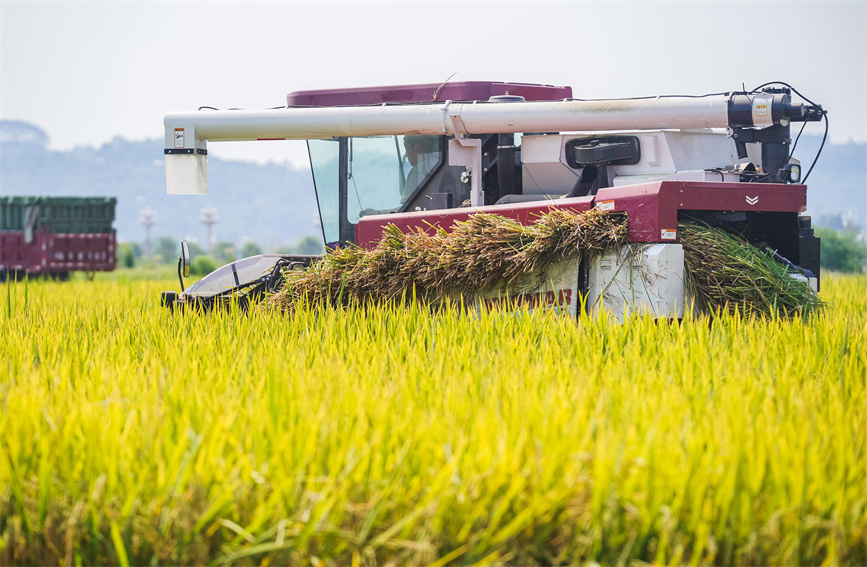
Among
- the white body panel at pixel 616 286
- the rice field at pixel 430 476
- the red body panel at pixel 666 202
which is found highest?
the red body panel at pixel 666 202

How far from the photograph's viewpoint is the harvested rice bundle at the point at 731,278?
4.74 meters

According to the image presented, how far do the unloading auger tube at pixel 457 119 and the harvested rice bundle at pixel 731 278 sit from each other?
1139mm

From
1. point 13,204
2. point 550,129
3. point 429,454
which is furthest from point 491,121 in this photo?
point 13,204

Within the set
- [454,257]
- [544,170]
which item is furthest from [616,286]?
[544,170]

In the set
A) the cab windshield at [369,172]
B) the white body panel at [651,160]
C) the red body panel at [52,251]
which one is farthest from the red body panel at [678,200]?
the red body panel at [52,251]

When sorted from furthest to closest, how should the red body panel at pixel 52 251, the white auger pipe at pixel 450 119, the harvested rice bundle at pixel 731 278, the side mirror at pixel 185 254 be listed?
the red body panel at pixel 52 251, the side mirror at pixel 185 254, the white auger pipe at pixel 450 119, the harvested rice bundle at pixel 731 278

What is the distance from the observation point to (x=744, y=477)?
1.90m

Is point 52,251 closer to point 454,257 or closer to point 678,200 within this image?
point 454,257

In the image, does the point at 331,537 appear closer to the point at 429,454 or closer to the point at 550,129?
the point at 429,454

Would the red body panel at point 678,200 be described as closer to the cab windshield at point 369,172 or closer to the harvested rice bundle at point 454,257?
the harvested rice bundle at point 454,257

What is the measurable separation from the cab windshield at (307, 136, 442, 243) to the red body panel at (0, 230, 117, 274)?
14612 millimetres

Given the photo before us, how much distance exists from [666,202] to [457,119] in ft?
7.07

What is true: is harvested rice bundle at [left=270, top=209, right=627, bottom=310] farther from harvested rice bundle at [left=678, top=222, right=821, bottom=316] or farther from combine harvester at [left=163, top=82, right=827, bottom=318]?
harvested rice bundle at [left=678, top=222, right=821, bottom=316]

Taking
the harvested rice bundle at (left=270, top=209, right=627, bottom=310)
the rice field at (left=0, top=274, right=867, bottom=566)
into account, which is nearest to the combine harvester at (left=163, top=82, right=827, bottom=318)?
the harvested rice bundle at (left=270, top=209, right=627, bottom=310)
